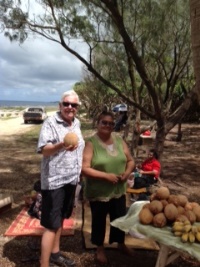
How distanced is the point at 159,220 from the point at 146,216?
0.13 meters

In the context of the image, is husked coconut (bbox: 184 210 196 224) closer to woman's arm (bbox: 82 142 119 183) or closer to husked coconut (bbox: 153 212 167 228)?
husked coconut (bbox: 153 212 167 228)

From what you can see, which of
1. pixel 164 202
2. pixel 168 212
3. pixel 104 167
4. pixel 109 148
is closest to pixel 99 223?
pixel 104 167

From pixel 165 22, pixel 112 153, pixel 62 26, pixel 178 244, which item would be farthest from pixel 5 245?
pixel 165 22

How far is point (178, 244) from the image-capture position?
2.88 metres

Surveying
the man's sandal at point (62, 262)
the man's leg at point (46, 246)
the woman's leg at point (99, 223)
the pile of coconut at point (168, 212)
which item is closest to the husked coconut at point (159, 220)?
the pile of coconut at point (168, 212)

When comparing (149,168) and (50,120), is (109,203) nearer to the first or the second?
(50,120)

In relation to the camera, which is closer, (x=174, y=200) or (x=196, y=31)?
(x=196, y=31)

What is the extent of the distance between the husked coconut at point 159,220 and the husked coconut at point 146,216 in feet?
0.15

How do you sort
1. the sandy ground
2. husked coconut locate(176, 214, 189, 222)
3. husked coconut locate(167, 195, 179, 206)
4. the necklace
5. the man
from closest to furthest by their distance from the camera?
1. husked coconut locate(176, 214, 189, 222)
2. husked coconut locate(167, 195, 179, 206)
3. the man
4. the necklace
5. the sandy ground

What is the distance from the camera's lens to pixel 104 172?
3742 millimetres

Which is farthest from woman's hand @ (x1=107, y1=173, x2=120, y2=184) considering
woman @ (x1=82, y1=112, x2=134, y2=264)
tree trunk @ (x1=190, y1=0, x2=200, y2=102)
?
tree trunk @ (x1=190, y1=0, x2=200, y2=102)

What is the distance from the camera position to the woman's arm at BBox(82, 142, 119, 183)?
12.0 ft

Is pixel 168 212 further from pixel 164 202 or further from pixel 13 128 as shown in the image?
pixel 13 128

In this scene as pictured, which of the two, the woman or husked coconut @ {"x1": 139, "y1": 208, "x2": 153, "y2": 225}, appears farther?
the woman
